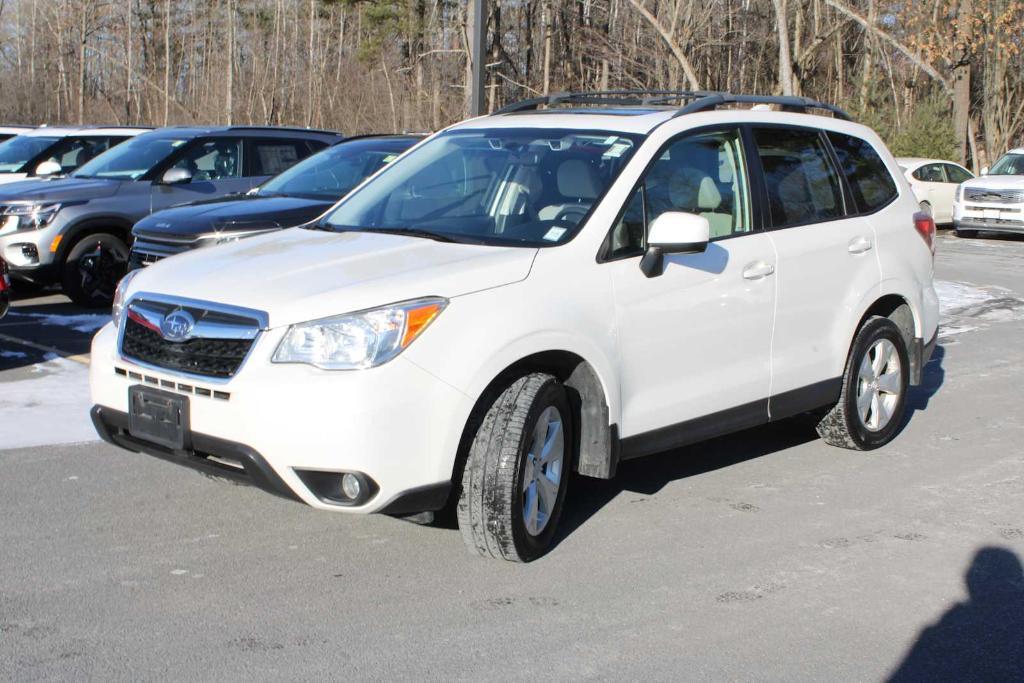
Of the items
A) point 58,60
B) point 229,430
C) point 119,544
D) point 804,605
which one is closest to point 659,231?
point 804,605

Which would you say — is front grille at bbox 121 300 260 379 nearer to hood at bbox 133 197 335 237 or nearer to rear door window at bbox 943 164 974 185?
hood at bbox 133 197 335 237

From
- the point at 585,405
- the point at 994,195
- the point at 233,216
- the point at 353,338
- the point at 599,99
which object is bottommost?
the point at 585,405

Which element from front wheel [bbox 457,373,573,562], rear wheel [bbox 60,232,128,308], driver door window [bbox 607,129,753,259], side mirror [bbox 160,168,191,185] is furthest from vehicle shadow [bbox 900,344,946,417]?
rear wheel [bbox 60,232,128,308]

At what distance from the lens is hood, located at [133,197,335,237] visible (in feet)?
30.4

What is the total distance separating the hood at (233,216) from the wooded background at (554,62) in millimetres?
19321

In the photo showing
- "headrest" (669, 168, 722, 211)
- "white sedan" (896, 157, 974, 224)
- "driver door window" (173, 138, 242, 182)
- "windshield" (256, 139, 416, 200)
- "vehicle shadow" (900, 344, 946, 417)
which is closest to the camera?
"headrest" (669, 168, 722, 211)

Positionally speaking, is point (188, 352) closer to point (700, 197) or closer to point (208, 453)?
point (208, 453)

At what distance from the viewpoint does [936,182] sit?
25.3 m

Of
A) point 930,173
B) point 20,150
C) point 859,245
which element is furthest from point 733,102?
point 930,173

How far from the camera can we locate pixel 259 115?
146 feet

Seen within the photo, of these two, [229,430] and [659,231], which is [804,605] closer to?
[659,231]

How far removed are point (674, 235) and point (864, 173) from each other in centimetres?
225

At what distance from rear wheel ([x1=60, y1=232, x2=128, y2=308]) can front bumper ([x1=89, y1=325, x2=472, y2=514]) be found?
24.7ft

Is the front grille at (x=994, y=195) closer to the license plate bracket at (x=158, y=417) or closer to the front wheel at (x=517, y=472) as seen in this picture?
the front wheel at (x=517, y=472)
